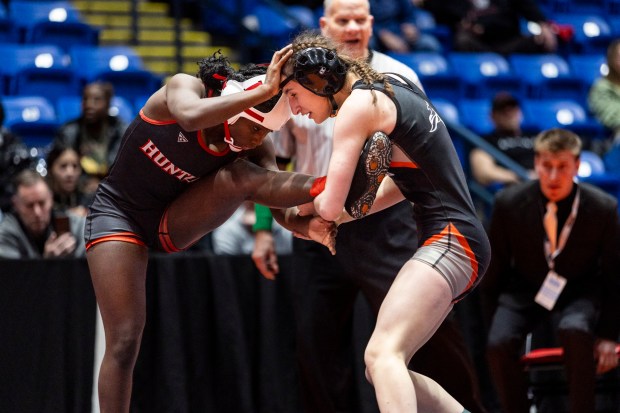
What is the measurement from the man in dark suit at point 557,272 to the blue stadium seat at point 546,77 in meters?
5.18

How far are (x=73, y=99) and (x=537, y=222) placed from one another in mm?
4304

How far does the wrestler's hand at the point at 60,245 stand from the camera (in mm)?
5266

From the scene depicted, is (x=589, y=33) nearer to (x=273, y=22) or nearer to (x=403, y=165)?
(x=273, y=22)

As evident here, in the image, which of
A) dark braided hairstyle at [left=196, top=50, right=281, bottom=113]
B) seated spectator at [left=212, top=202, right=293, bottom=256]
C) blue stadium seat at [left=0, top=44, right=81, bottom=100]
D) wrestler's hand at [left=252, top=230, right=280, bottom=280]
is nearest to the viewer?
dark braided hairstyle at [left=196, top=50, right=281, bottom=113]

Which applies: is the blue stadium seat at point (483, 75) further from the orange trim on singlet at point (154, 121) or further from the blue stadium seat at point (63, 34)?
the orange trim on singlet at point (154, 121)

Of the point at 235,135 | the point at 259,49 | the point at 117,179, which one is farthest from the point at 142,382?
the point at 259,49

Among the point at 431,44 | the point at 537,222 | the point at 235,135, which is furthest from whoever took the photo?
the point at 431,44

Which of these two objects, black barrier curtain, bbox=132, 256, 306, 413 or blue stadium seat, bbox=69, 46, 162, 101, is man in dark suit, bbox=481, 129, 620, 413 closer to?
black barrier curtain, bbox=132, 256, 306, 413

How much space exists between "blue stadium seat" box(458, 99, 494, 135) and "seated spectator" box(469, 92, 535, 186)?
127 centimetres

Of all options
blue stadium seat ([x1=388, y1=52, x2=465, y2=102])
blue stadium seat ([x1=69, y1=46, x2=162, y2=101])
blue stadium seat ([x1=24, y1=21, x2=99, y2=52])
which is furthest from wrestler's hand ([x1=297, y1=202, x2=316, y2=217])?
blue stadium seat ([x1=388, y1=52, x2=465, y2=102])

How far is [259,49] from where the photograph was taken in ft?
30.8

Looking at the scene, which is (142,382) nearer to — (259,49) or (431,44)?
(259,49)

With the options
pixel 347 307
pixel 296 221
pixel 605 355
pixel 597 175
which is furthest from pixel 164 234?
pixel 597 175

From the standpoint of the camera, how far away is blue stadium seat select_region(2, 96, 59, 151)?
767 cm
